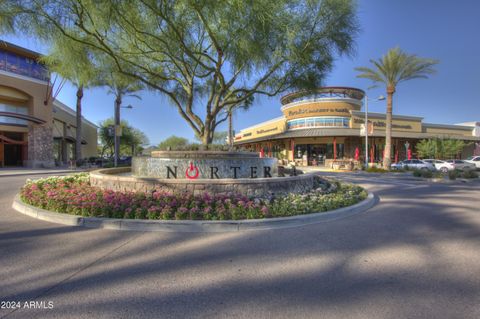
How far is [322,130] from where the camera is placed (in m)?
32.2

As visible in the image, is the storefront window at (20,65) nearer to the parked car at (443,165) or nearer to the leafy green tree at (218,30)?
the leafy green tree at (218,30)

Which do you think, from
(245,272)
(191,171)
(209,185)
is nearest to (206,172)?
(191,171)

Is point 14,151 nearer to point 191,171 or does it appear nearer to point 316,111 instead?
point 191,171

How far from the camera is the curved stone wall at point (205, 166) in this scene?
8.62 m

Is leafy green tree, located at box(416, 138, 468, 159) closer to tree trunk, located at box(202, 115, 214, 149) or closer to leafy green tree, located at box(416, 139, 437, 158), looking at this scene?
leafy green tree, located at box(416, 139, 437, 158)

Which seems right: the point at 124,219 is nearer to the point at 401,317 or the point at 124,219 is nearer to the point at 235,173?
the point at 235,173

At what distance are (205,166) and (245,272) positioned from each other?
17.6 ft

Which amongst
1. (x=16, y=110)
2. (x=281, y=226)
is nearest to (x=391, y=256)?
(x=281, y=226)

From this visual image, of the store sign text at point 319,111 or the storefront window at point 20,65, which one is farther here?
the store sign text at point 319,111

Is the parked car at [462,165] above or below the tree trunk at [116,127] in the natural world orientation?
below

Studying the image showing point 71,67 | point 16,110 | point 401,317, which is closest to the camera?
point 401,317

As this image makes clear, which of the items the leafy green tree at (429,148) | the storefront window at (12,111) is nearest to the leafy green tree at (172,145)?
the storefront window at (12,111)

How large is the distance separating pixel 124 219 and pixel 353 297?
15.7 feet

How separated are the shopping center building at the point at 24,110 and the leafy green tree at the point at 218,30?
926 inches
